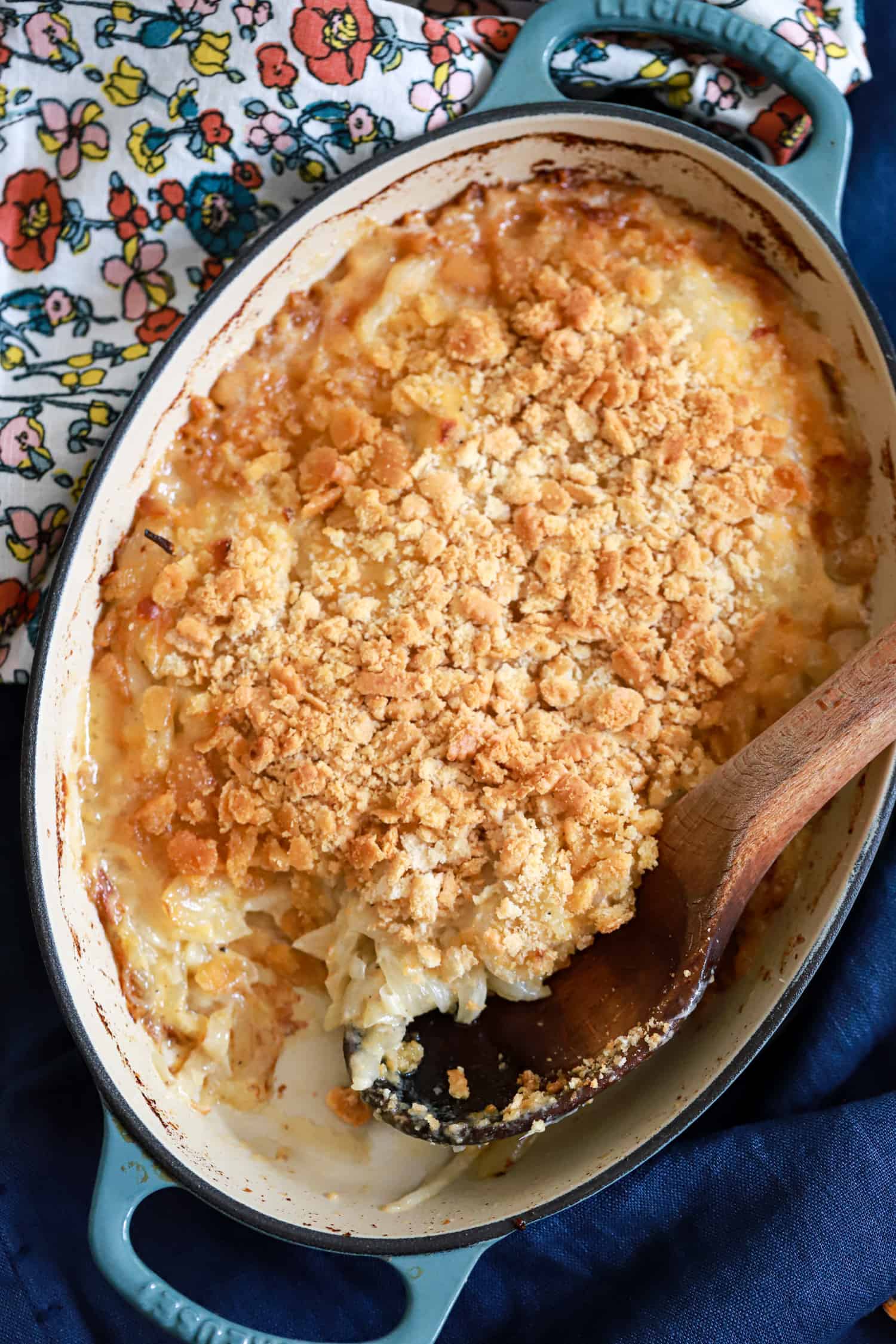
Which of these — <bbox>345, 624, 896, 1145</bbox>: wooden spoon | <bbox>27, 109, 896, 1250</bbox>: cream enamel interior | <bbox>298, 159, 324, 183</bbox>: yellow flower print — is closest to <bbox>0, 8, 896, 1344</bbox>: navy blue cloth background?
<bbox>27, 109, 896, 1250</bbox>: cream enamel interior

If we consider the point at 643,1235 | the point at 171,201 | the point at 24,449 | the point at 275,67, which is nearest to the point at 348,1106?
the point at 643,1235

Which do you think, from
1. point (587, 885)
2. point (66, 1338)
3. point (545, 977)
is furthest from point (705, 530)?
point (66, 1338)

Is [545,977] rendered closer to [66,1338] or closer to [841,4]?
[66,1338]

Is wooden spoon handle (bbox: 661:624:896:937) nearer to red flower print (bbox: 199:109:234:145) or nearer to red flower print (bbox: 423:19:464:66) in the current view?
red flower print (bbox: 423:19:464:66)

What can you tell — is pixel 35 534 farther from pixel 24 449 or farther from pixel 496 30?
pixel 496 30

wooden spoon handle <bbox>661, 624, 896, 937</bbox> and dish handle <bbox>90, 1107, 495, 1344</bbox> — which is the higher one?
wooden spoon handle <bbox>661, 624, 896, 937</bbox>

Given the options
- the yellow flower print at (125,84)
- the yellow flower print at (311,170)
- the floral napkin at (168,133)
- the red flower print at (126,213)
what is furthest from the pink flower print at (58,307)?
the yellow flower print at (311,170)

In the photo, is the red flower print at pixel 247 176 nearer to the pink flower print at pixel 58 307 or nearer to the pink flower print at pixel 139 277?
the pink flower print at pixel 139 277
